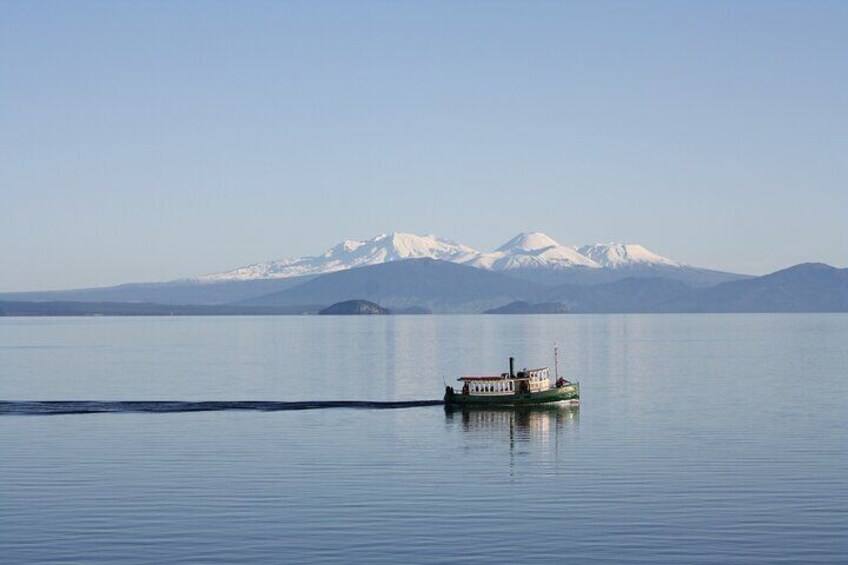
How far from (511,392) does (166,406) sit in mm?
33271

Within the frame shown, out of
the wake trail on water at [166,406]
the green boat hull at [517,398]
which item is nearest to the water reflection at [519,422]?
the green boat hull at [517,398]

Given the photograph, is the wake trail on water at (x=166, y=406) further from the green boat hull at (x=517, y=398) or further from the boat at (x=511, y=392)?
the green boat hull at (x=517, y=398)

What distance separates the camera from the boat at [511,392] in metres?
115

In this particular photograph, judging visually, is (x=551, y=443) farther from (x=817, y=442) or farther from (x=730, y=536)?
(x=730, y=536)

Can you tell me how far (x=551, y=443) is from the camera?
86750mm

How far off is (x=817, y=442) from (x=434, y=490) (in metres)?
33.6

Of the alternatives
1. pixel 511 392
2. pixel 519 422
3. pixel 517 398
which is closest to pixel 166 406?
pixel 511 392

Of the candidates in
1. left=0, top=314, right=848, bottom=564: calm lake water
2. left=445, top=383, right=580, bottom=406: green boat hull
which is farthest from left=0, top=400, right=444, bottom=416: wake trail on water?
left=445, top=383, right=580, bottom=406: green boat hull

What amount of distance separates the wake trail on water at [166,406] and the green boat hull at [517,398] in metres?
5.50

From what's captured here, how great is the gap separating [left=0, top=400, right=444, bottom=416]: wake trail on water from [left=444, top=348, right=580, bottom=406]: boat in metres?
5.20

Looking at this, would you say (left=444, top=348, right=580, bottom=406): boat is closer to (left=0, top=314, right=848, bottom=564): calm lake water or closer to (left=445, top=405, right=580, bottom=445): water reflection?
(left=445, top=405, right=580, bottom=445): water reflection

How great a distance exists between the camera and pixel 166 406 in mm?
114188

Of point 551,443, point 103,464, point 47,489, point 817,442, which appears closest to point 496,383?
point 551,443

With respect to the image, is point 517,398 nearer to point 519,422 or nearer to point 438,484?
point 519,422
